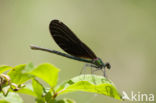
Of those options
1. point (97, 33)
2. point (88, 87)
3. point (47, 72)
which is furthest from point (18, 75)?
point (97, 33)

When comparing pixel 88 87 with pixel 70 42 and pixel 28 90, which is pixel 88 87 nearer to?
pixel 28 90

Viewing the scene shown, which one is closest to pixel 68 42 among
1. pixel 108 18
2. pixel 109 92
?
pixel 109 92

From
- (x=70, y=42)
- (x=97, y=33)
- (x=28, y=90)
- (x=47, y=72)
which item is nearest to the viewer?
(x=47, y=72)

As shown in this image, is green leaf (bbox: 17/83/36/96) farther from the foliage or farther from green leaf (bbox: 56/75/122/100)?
green leaf (bbox: 56/75/122/100)

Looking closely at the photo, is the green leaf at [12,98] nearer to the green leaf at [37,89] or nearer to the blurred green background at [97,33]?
the green leaf at [37,89]

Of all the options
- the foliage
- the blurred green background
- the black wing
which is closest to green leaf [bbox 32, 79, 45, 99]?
the foliage

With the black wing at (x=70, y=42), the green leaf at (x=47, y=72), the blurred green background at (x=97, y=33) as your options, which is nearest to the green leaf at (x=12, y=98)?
the green leaf at (x=47, y=72)
